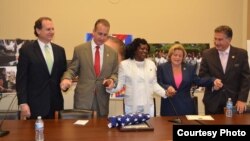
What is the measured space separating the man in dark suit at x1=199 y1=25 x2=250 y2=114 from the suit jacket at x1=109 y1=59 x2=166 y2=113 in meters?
0.68

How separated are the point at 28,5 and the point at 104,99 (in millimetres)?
2086

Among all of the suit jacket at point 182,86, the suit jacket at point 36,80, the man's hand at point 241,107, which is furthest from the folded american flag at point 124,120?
the man's hand at point 241,107

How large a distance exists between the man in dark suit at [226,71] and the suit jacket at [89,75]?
122 cm

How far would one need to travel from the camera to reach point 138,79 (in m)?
3.91

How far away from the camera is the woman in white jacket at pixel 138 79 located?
3.90 metres

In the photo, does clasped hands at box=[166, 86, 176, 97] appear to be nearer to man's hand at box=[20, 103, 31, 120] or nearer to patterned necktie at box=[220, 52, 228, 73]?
patterned necktie at box=[220, 52, 228, 73]

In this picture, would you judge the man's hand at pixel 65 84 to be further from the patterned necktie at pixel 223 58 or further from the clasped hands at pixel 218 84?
the patterned necktie at pixel 223 58

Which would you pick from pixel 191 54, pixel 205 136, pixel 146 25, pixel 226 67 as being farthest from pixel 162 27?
pixel 205 136

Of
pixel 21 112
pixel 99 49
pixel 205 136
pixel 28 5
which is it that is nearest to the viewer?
pixel 205 136

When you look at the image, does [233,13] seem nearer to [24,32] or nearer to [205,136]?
[24,32]

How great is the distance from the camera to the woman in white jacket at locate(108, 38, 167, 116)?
12.8 ft

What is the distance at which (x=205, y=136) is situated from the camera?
61.2 inches

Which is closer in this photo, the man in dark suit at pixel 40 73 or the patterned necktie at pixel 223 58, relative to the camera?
the man in dark suit at pixel 40 73

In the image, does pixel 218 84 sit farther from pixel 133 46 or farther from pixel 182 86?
pixel 133 46
